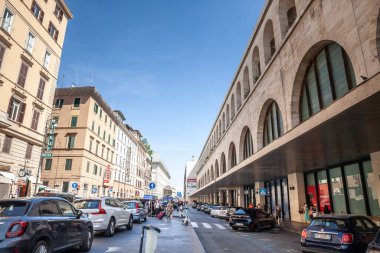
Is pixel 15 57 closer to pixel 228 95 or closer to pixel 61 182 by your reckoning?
pixel 61 182

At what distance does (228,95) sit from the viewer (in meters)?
41.8

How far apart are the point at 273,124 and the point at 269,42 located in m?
7.66

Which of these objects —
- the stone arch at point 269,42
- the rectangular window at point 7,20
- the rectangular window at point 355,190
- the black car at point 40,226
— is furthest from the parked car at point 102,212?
the rectangular window at point 7,20

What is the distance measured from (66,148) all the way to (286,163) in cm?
3348

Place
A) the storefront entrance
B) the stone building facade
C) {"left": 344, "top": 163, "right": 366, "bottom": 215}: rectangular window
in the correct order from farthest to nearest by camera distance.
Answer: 1. the storefront entrance
2. {"left": 344, "top": 163, "right": 366, "bottom": 215}: rectangular window
3. the stone building facade

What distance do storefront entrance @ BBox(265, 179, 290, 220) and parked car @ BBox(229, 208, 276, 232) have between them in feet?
27.5

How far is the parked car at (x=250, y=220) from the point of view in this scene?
1720cm

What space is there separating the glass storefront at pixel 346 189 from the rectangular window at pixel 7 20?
28.4m

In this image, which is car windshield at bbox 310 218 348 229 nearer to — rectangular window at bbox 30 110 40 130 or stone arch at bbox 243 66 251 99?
stone arch at bbox 243 66 251 99

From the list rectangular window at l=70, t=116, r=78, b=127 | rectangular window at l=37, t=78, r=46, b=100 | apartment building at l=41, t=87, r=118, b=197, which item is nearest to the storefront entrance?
apartment building at l=41, t=87, r=118, b=197

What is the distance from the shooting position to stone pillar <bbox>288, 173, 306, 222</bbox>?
21.3 metres

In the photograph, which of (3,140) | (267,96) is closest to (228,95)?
(267,96)

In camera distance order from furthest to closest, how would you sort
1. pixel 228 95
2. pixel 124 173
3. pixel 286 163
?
pixel 124 173
pixel 228 95
pixel 286 163

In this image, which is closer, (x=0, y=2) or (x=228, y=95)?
(x=0, y=2)
